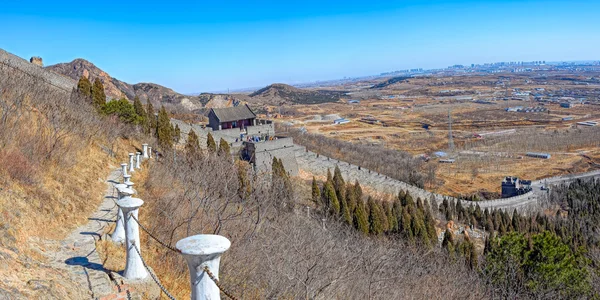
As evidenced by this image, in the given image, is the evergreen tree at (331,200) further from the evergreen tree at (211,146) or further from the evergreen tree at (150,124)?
the evergreen tree at (150,124)

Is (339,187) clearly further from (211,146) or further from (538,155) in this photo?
(538,155)

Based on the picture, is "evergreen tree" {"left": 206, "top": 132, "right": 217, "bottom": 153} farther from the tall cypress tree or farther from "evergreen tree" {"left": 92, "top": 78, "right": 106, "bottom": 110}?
the tall cypress tree

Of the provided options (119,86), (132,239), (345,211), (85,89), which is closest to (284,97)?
(119,86)

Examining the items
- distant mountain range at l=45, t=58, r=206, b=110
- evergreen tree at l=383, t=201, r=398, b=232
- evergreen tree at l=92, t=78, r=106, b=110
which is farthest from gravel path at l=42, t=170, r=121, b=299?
distant mountain range at l=45, t=58, r=206, b=110

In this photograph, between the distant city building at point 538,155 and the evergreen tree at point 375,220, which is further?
the distant city building at point 538,155

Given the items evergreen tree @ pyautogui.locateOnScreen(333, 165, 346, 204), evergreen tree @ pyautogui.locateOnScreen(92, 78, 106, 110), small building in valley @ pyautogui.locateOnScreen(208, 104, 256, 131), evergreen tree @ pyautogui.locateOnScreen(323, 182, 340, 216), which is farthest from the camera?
small building in valley @ pyautogui.locateOnScreen(208, 104, 256, 131)

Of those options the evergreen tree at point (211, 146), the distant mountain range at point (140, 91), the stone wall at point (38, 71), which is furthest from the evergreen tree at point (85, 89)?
the distant mountain range at point (140, 91)
